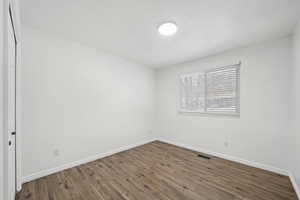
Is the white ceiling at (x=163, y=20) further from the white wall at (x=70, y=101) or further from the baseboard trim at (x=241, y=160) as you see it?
the baseboard trim at (x=241, y=160)

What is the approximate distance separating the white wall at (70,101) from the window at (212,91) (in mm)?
1577

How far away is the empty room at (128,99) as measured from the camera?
160cm

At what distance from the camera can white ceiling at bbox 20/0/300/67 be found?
4.83ft

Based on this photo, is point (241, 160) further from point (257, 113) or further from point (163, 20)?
point (163, 20)

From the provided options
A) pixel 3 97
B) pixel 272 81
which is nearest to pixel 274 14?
pixel 272 81

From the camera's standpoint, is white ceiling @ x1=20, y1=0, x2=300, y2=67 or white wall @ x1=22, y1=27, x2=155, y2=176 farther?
white wall @ x1=22, y1=27, x2=155, y2=176

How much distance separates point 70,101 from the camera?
2328 mm

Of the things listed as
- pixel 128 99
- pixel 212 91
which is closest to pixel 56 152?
pixel 128 99

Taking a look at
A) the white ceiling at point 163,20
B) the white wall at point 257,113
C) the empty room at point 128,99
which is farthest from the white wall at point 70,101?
the white wall at point 257,113

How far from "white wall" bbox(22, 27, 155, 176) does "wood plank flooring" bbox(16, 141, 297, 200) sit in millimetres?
420

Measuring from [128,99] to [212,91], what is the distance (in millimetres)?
2185

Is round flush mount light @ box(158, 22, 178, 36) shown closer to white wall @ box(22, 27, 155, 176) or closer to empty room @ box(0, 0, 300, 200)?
empty room @ box(0, 0, 300, 200)

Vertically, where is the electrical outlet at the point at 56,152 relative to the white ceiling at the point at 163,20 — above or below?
below

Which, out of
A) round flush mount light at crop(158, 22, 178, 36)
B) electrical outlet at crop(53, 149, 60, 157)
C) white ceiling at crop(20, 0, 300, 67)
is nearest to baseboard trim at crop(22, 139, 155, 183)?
electrical outlet at crop(53, 149, 60, 157)
